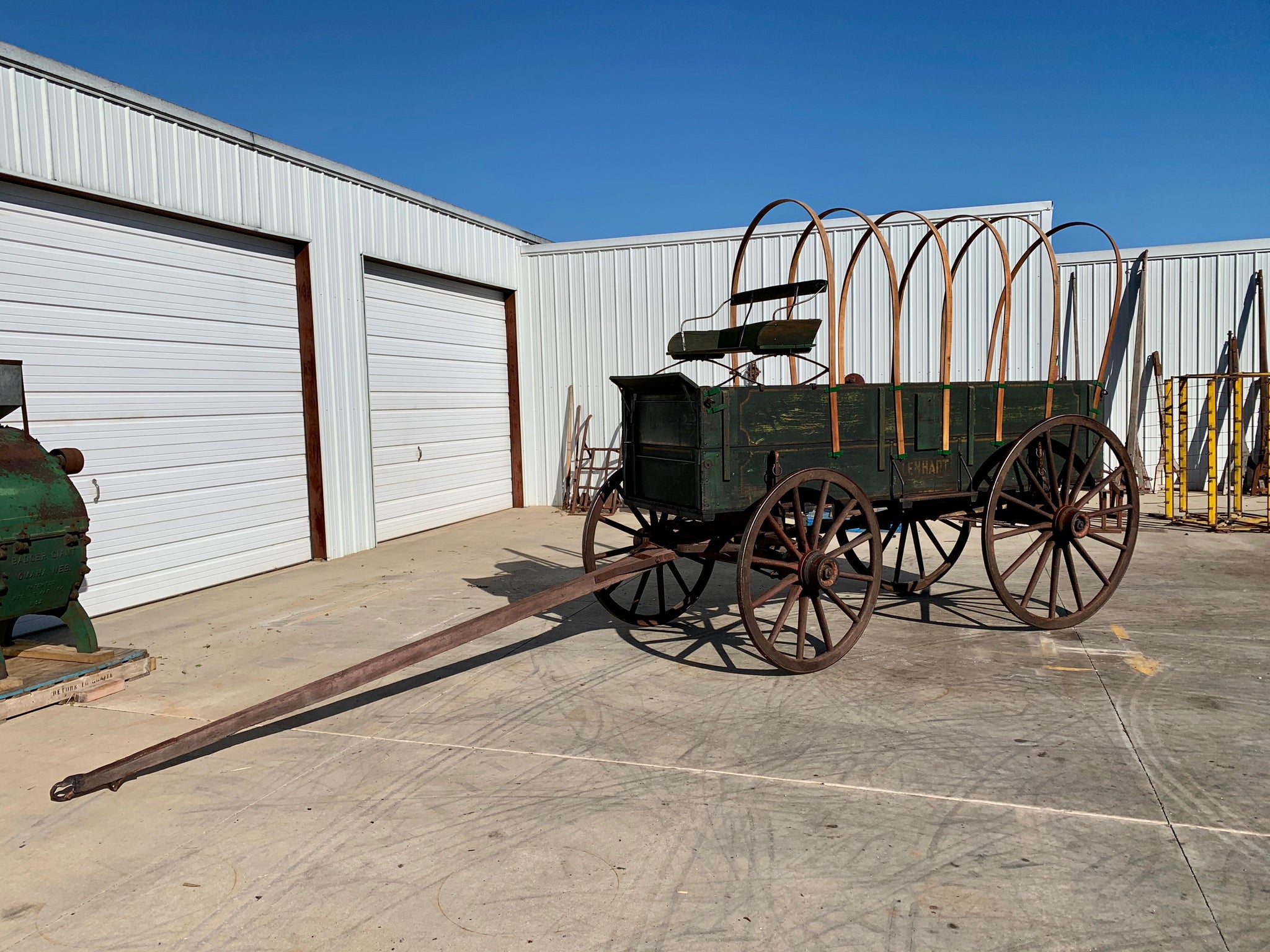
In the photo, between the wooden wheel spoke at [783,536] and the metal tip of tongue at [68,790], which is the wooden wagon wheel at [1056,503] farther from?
the metal tip of tongue at [68,790]

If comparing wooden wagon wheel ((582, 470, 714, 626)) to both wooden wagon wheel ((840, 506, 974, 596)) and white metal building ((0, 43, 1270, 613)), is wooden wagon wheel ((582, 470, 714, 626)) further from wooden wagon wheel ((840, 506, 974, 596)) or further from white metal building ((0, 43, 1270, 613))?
white metal building ((0, 43, 1270, 613))

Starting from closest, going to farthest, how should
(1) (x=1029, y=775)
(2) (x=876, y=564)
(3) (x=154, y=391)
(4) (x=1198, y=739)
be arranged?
1. (1) (x=1029, y=775)
2. (4) (x=1198, y=739)
3. (2) (x=876, y=564)
4. (3) (x=154, y=391)

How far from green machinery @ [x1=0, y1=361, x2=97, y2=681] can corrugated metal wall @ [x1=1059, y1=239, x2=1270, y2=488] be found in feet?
40.1

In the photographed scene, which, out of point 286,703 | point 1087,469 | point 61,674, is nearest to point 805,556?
point 1087,469

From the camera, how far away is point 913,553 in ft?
29.8

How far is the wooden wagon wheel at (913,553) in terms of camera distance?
6.12 meters

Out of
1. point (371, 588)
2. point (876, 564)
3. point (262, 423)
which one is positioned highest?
point (262, 423)

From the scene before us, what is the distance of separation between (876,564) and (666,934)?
117 inches

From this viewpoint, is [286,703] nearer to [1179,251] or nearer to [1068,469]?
[1068,469]

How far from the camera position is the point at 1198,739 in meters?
4.05

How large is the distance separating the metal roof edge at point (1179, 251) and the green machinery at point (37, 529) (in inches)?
502

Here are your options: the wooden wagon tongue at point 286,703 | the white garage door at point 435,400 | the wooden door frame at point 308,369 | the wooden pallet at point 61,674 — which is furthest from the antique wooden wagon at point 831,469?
the white garage door at point 435,400

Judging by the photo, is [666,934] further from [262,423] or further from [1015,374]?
[1015,374]

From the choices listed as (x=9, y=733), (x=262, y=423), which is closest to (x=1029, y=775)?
(x=9, y=733)
